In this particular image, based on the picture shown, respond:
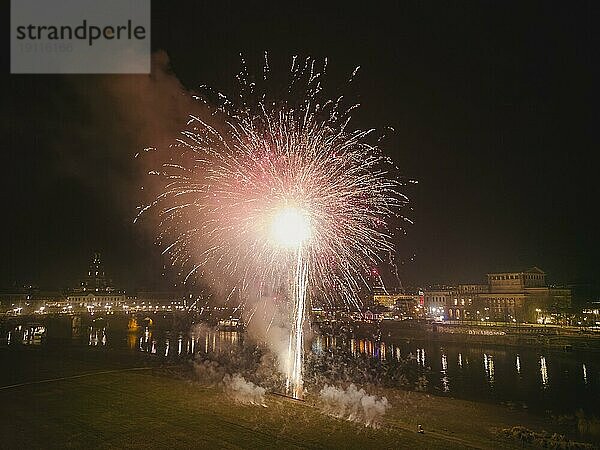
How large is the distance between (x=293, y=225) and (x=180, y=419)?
31.5 ft

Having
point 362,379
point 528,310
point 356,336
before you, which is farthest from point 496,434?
point 528,310

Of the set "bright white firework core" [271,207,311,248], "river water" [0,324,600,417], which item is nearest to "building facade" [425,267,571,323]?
"river water" [0,324,600,417]

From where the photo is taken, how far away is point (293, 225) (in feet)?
73.1

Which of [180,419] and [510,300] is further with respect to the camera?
[510,300]

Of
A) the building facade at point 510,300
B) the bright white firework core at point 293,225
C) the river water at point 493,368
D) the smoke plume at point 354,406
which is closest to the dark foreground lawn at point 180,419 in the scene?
the smoke plume at point 354,406

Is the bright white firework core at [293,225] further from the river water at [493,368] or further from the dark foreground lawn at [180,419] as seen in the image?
the river water at [493,368]

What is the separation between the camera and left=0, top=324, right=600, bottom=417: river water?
28.2 meters

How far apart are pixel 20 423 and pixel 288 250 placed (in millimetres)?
12877

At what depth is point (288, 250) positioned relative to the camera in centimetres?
2402

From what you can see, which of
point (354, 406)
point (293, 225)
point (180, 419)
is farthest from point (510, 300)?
point (180, 419)

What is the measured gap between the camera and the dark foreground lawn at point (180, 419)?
44.6 ft

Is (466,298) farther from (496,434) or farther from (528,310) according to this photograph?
(496,434)

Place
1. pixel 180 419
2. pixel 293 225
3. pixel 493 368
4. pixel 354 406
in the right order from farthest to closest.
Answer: pixel 493 368 < pixel 293 225 < pixel 354 406 < pixel 180 419

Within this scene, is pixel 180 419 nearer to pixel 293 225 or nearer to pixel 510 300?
pixel 293 225
